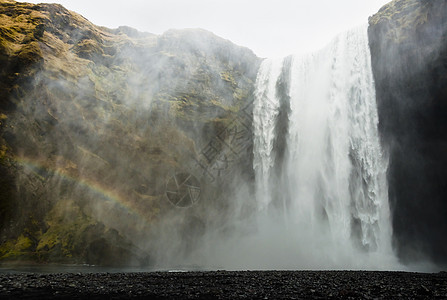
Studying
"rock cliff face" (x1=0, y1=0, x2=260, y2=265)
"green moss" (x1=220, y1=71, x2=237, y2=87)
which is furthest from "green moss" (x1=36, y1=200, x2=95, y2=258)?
"green moss" (x1=220, y1=71, x2=237, y2=87)

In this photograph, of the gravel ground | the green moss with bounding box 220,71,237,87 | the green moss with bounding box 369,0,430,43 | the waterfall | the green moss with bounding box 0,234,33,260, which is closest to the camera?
the gravel ground

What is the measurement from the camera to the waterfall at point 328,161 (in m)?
26.1

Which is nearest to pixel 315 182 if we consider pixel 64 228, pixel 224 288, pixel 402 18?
pixel 402 18

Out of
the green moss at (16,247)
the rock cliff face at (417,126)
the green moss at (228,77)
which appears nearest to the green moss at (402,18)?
the rock cliff face at (417,126)

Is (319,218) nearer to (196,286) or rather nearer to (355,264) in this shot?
(355,264)

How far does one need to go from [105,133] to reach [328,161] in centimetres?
2176

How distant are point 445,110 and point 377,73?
6.55m

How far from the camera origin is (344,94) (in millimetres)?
30234

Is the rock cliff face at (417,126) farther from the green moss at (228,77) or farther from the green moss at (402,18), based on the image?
the green moss at (228,77)

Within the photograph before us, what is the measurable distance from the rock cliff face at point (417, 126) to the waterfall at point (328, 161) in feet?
4.38

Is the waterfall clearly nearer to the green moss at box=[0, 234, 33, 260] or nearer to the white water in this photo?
the white water

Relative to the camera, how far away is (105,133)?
29859 mm

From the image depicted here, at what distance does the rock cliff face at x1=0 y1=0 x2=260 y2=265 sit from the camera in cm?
2611

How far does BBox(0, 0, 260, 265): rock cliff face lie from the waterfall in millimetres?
3428
